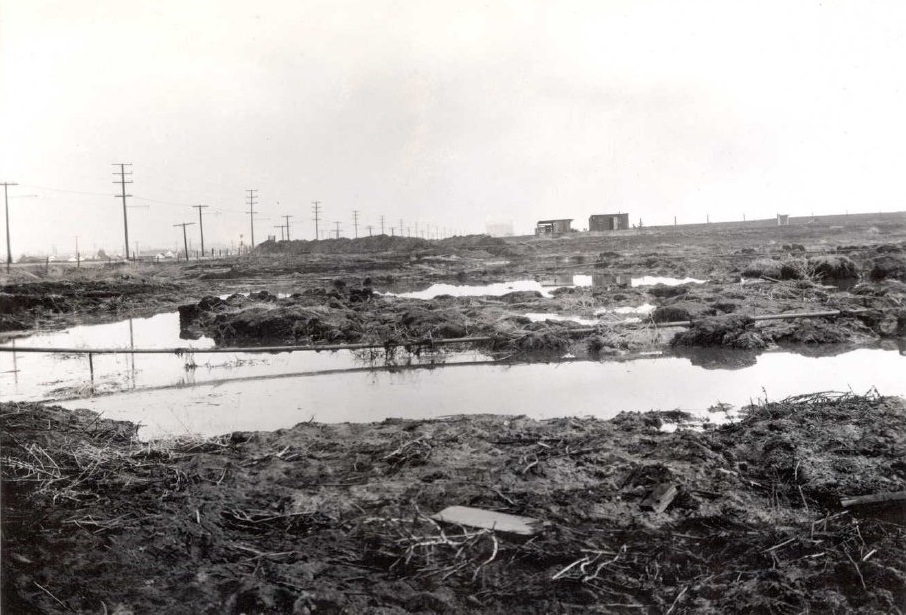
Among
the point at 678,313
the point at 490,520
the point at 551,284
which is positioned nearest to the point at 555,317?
the point at 678,313

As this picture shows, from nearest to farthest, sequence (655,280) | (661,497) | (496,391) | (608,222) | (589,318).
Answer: (661,497), (496,391), (589,318), (655,280), (608,222)

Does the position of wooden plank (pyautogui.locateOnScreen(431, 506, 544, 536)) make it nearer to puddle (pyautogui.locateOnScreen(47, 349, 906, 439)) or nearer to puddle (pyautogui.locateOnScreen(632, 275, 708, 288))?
puddle (pyautogui.locateOnScreen(47, 349, 906, 439))

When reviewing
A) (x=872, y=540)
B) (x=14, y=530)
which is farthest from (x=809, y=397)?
(x=14, y=530)

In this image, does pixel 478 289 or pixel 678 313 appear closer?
pixel 678 313

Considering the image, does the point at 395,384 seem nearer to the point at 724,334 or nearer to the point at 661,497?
the point at 661,497

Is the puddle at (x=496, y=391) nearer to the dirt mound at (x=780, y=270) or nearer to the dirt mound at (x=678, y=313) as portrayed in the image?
the dirt mound at (x=678, y=313)

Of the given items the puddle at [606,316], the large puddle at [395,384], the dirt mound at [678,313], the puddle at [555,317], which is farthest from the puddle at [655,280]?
the large puddle at [395,384]
